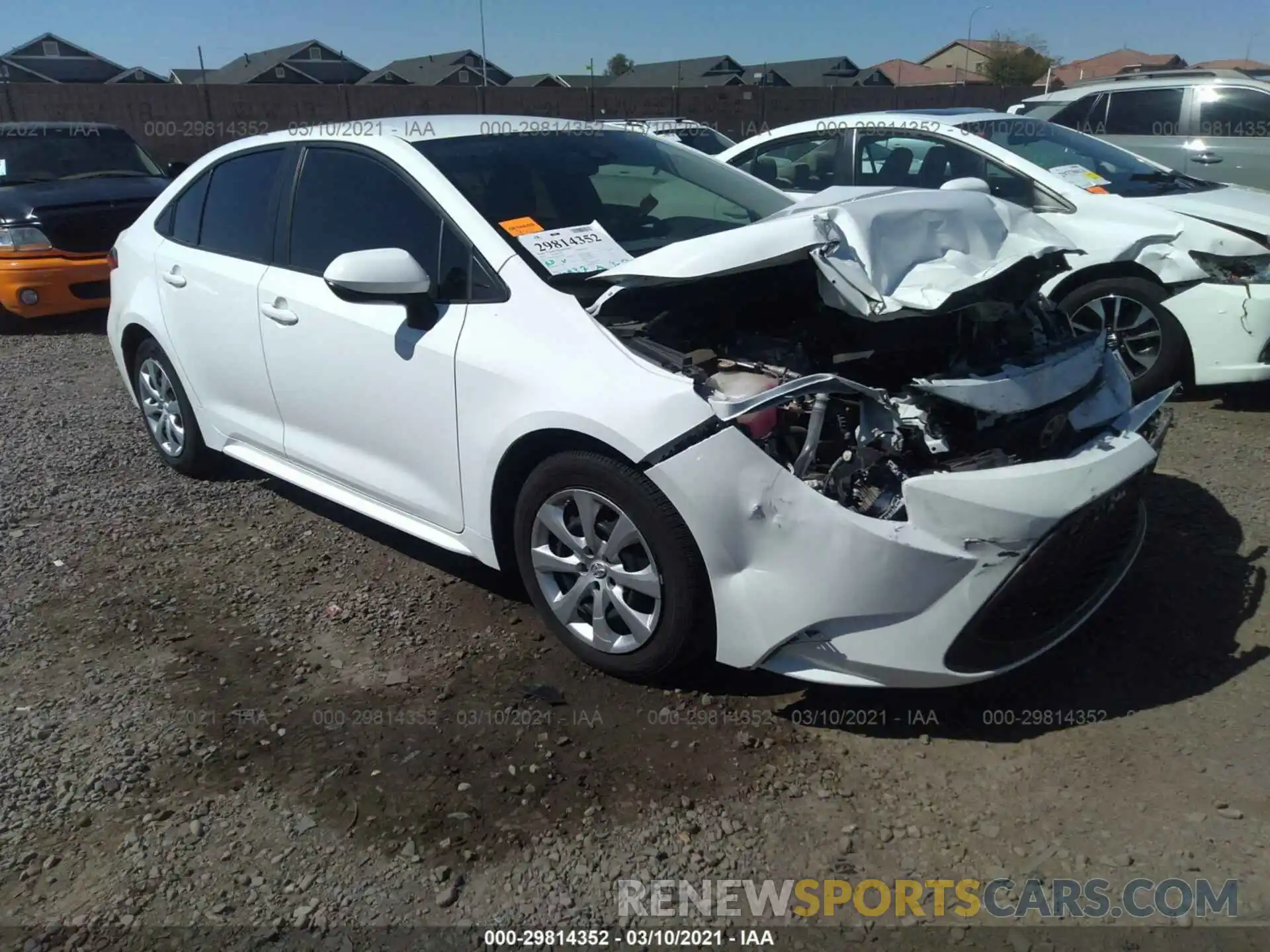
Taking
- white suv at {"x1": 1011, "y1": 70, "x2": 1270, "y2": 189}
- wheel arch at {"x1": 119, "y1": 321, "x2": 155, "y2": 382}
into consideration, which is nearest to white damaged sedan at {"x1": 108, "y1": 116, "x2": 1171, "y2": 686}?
wheel arch at {"x1": 119, "y1": 321, "x2": 155, "y2": 382}

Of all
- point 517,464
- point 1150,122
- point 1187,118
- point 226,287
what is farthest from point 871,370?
point 1187,118

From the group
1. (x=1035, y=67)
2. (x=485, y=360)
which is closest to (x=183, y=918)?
(x=485, y=360)

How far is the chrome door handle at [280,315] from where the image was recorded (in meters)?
3.75

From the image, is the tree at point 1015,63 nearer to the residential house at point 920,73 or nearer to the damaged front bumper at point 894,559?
the residential house at point 920,73

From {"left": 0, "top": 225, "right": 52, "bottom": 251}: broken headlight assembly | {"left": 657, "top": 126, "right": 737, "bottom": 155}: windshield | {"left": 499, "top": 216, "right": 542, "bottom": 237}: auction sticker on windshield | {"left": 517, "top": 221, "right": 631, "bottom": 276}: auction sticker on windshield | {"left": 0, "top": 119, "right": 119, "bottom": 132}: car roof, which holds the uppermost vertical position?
{"left": 0, "top": 119, "right": 119, "bottom": 132}: car roof

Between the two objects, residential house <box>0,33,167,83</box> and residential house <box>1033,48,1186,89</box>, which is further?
residential house <box>1033,48,1186,89</box>

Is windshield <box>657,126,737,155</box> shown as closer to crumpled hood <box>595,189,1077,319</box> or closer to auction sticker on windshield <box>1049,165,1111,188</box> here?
auction sticker on windshield <box>1049,165,1111,188</box>

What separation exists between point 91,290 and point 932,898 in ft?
27.9

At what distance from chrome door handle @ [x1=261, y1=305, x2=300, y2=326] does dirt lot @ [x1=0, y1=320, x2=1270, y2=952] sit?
1.01 metres

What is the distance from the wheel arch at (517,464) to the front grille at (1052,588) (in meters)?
1.04

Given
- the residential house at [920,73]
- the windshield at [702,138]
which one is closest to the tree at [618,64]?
the residential house at [920,73]

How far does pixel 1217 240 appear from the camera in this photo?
5207mm

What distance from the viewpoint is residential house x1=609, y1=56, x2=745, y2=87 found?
50.9 meters

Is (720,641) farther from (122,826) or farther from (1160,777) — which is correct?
(122,826)
